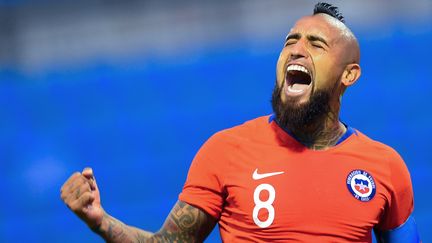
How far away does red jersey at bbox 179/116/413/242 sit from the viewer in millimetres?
2498

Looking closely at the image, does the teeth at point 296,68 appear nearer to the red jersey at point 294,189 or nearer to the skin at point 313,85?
the skin at point 313,85

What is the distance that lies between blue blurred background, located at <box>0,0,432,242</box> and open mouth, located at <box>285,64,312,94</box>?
87.1 inches

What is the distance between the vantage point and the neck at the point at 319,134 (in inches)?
105

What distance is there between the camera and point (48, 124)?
17.4 ft

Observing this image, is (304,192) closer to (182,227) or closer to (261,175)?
(261,175)

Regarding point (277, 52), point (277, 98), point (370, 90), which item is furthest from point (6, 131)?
point (277, 98)

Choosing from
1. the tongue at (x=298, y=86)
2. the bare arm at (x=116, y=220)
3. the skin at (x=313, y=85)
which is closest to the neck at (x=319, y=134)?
the skin at (x=313, y=85)

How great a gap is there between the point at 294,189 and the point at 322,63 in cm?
41

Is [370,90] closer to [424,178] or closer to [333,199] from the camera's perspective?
[424,178]

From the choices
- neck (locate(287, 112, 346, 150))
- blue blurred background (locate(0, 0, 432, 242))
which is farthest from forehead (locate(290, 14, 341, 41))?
blue blurred background (locate(0, 0, 432, 242))

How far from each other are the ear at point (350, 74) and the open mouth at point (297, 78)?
0.36 feet

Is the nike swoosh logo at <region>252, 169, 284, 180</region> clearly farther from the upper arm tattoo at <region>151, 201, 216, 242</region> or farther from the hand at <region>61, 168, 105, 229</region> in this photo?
the hand at <region>61, 168, 105, 229</region>

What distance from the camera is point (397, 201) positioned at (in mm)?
2596

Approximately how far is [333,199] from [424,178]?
246 centimetres
